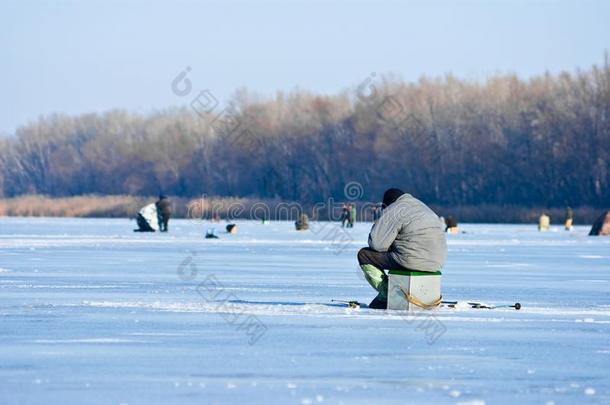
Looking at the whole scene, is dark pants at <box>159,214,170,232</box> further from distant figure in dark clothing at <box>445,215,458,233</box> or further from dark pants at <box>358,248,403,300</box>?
dark pants at <box>358,248,403,300</box>

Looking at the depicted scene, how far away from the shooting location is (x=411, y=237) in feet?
43.6

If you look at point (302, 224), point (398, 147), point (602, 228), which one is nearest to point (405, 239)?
point (602, 228)

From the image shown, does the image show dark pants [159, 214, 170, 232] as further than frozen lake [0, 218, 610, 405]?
Yes

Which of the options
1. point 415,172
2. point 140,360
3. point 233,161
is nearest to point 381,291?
point 140,360

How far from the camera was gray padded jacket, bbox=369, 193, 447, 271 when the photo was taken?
43.5 ft

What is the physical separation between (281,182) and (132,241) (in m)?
62.2

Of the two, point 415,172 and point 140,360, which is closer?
point 140,360

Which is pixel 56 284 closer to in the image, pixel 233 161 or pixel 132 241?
pixel 132 241

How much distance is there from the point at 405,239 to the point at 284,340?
2.89 meters

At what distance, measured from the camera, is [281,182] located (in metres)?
96.5

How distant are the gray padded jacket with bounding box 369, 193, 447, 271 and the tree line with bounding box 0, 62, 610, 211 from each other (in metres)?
66.7

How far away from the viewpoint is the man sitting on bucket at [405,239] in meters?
13.3

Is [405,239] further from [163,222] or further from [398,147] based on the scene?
[398,147]

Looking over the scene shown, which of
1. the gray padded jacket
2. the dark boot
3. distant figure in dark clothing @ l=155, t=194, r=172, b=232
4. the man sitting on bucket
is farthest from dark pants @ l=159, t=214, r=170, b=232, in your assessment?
the gray padded jacket
